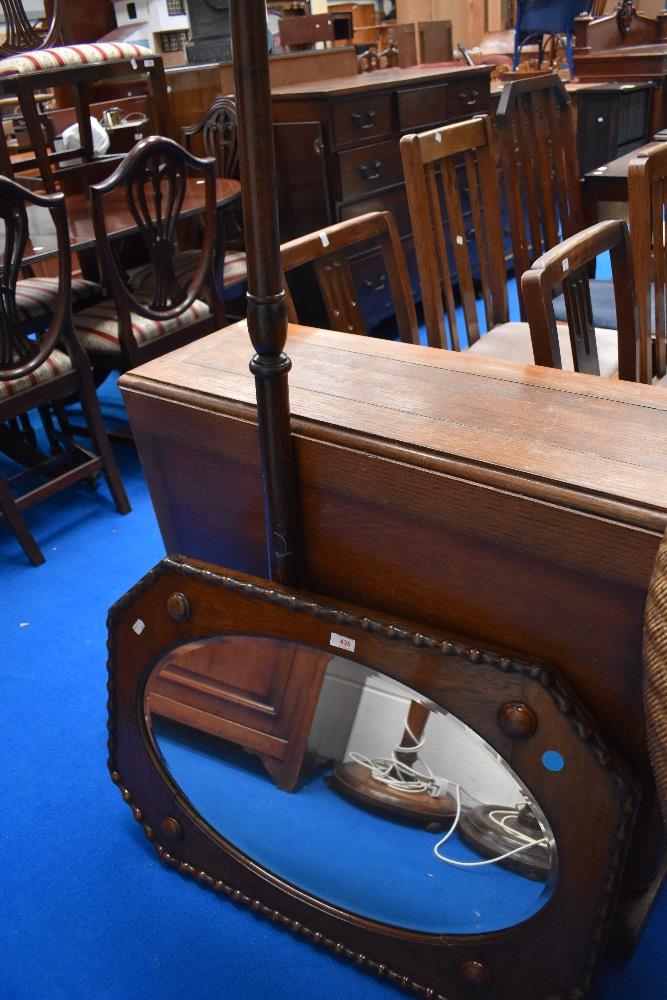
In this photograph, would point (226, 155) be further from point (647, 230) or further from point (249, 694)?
point (249, 694)

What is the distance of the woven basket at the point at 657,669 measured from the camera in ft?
2.27

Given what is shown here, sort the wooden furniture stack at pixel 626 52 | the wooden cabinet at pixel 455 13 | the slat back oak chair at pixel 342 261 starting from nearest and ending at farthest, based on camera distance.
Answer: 1. the slat back oak chair at pixel 342 261
2. the wooden furniture stack at pixel 626 52
3. the wooden cabinet at pixel 455 13

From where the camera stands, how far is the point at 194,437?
1076mm

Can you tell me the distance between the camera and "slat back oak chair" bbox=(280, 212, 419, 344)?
1403mm

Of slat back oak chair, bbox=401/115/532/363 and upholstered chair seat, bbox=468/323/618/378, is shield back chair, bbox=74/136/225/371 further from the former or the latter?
upholstered chair seat, bbox=468/323/618/378

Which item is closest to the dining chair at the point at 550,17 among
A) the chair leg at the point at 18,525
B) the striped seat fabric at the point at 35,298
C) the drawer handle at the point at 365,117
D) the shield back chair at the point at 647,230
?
the drawer handle at the point at 365,117

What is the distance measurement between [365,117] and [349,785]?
262cm

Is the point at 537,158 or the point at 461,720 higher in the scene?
the point at 537,158

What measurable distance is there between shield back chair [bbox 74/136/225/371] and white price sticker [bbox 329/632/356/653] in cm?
156

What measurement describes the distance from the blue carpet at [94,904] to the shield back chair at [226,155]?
1.51 metres

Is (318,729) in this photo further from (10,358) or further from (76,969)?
(10,358)

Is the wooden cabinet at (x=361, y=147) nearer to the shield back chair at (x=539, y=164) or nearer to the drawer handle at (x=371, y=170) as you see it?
the drawer handle at (x=371, y=170)

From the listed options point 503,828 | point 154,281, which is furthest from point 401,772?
point 154,281

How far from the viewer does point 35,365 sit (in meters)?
2.10
